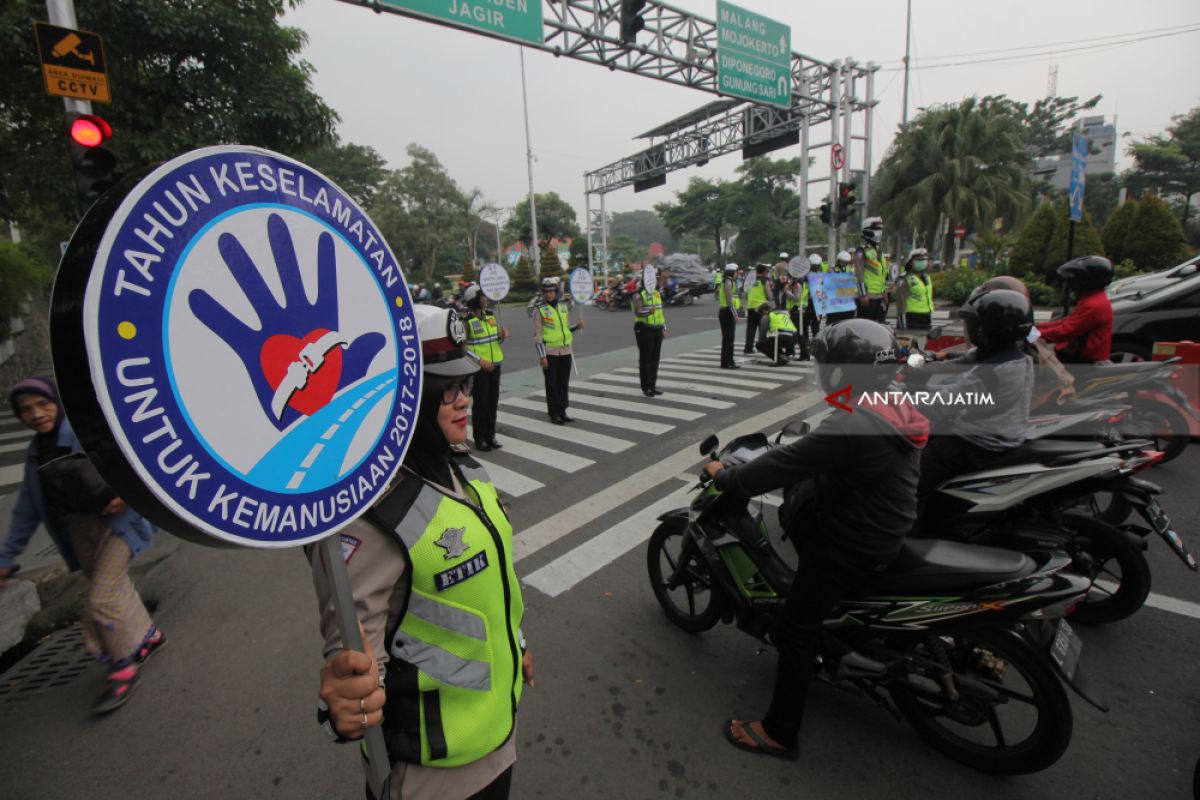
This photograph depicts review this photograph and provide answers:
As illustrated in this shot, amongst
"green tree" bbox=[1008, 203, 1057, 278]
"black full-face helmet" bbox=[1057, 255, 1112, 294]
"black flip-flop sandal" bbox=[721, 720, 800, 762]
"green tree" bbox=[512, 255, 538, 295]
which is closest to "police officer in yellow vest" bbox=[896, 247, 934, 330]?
"black full-face helmet" bbox=[1057, 255, 1112, 294]

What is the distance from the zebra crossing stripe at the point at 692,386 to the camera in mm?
8594

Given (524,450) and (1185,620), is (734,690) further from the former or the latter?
(524,450)

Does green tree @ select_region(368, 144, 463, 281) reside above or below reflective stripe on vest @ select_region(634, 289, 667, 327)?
above

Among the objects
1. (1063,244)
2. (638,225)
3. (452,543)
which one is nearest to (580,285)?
(452,543)

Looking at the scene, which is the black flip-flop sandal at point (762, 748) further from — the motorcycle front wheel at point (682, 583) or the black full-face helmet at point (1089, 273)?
the black full-face helmet at point (1089, 273)

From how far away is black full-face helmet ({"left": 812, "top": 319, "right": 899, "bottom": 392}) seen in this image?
2125mm

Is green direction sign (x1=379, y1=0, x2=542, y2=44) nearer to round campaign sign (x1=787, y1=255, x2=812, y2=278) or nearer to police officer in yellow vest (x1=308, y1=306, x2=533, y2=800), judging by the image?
round campaign sign (x1=787, y1=255, x2=812, y2=278)

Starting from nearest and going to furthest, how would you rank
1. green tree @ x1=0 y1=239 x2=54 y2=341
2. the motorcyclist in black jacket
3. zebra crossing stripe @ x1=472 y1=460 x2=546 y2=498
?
1. the motorcyclist in black jacket
2. zebra crossing stripe @ x1=472 y1=460 x2=546 y2=498
3. green tree @ x1=0 y1=239 x2=54 y2=341

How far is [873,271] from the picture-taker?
9539mm

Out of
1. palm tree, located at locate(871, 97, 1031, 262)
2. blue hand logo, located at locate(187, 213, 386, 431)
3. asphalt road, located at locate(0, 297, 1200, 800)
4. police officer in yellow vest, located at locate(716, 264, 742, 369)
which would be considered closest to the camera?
blue hand logo, located at locate(187, 213, 386, 431)

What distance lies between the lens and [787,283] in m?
11.6

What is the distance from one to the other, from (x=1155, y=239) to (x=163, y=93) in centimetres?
2346

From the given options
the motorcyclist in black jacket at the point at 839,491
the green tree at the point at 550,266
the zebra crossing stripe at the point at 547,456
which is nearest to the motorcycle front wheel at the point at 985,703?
the motorcyclist in black jacket at the point at 839,491

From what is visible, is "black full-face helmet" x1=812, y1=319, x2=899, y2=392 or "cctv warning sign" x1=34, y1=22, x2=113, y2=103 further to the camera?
"cctv warning sign" x1=34, y1=22, x2=113, y2=103
